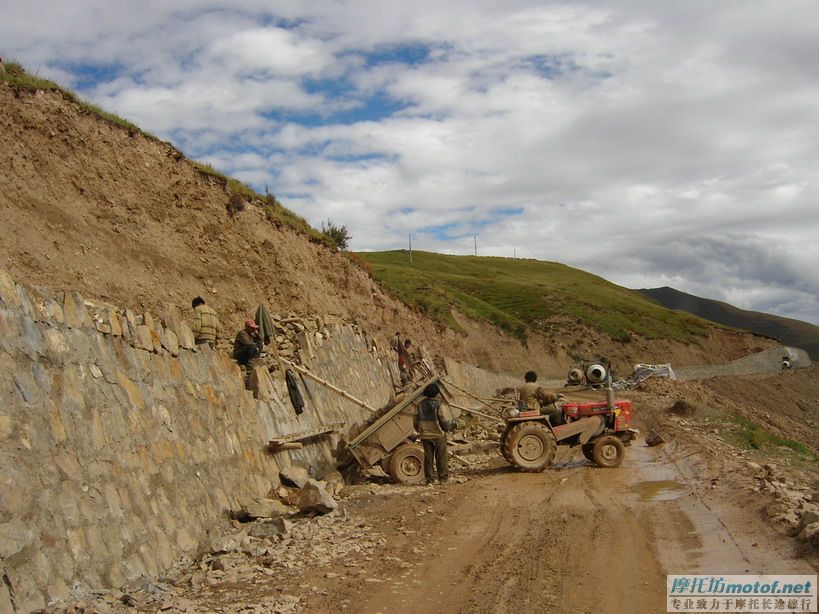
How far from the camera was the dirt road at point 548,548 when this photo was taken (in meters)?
7.27

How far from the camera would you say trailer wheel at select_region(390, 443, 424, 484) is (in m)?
14.6

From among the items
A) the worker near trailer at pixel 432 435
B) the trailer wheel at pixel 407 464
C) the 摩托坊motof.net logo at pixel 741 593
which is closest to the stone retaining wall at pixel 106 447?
the trailer wheel at pixel 407 464

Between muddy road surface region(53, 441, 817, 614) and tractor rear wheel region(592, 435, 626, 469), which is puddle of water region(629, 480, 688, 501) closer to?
muddy road surface region(53, 441, 817, 614)

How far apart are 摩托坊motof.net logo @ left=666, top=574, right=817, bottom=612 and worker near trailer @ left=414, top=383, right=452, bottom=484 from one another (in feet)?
23.4

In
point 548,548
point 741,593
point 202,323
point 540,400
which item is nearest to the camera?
point 741,593

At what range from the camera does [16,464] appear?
645 centimetres

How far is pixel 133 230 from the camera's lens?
19844 millimetres

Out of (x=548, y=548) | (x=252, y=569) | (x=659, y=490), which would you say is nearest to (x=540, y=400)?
(x=659, y=490)

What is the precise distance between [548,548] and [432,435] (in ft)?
18.1

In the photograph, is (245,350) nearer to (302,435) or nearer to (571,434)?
(302,435)

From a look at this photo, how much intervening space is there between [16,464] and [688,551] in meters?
7.01

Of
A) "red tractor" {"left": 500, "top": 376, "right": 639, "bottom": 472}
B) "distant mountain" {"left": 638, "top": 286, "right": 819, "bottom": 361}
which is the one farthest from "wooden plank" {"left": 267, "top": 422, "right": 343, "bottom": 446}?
"distant mountain" {"left": 638, "top": 286, "right": 819, "bottom": 361}

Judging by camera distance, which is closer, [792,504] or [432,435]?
[792,504]

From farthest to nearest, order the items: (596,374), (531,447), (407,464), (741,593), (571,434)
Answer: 1. (596,374)
2. (571,434)
3. (531,447)
4. (407,464)
5. (741,593)
